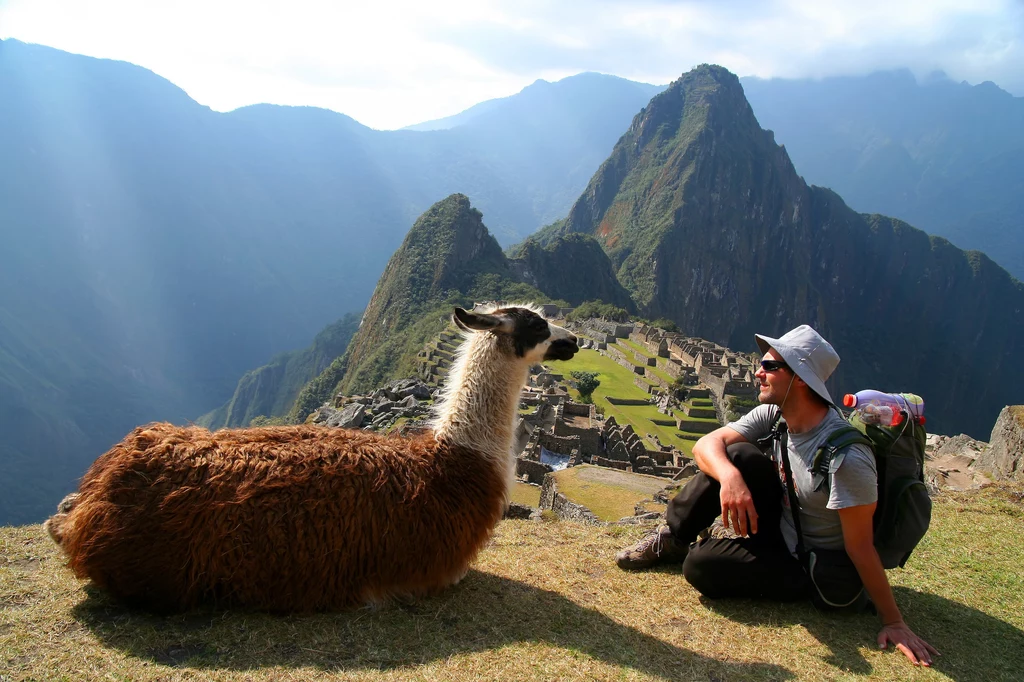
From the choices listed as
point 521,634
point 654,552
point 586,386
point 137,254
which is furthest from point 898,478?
point 137,254

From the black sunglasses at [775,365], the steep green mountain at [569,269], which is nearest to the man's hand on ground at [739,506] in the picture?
the black sunglasses at [775,365]

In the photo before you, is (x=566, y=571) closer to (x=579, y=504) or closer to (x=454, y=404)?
(x=454, y=404)

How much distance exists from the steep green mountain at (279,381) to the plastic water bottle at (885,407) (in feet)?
277

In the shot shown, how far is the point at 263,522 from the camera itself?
9.45 feet

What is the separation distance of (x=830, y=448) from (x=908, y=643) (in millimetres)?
941

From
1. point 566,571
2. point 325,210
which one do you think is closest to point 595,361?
point 566,571

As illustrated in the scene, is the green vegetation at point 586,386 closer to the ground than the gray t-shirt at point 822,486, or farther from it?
closer to the ground

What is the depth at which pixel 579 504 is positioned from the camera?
9.73 meters

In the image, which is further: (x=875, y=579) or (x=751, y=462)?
(x=751, y=462)

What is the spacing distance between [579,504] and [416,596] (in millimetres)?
6919

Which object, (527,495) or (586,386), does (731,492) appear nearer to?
(527,495)

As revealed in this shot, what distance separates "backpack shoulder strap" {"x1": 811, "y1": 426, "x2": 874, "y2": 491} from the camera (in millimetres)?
2680

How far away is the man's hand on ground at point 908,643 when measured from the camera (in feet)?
8.65

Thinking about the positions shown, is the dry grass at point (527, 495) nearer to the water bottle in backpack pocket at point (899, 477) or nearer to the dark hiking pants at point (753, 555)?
the dark hiking pants at point (753, 555)
